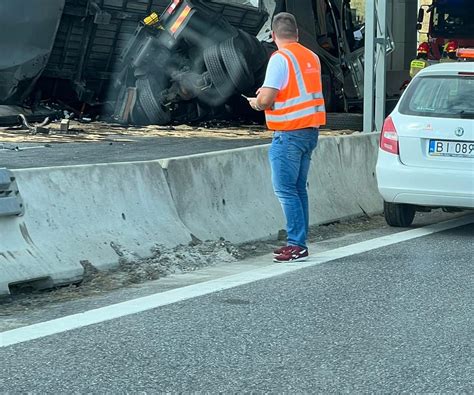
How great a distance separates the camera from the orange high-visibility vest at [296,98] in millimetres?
7953

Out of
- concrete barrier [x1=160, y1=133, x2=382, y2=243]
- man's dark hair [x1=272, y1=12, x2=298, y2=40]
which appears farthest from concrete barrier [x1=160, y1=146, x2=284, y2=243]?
man's dark hair [x1=272, y1=12, x2=298, y2=40]

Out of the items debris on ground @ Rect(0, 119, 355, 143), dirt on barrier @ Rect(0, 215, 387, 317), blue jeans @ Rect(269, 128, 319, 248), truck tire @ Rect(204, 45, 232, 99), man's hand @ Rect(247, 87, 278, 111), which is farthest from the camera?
truck tire @ Rect(204, 45, 232, 99)

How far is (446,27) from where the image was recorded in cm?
2230

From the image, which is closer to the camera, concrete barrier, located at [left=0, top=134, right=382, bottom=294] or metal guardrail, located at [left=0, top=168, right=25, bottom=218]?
metal guardrail, located at [left=0, top=168, right=25, bottom=218]

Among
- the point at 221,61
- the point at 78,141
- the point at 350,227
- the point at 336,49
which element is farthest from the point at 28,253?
the point at 336,49

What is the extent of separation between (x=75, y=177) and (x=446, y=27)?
16.3 meters

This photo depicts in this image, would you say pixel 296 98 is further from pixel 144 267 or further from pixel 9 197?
pixel 9 197

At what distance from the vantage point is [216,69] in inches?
703

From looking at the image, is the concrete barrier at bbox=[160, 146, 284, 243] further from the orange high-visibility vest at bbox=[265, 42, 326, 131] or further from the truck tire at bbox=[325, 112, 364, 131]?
the truck tire at bbox=[325, 112, 364, 131]

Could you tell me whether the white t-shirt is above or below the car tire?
above

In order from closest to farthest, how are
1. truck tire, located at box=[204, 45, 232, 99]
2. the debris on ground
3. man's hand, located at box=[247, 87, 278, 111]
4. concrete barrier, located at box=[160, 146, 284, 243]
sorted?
man's hand, located at box=[247, 87, 278, 111]
concrete barrier, located at box=[160, 146, 284, 243]
the debris on ground
truck tire, located at box=[204, 45, 232, 99]

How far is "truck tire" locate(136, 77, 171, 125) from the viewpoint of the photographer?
1858 centimetres

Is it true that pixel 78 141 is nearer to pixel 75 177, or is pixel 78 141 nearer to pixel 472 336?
pixel 75 177

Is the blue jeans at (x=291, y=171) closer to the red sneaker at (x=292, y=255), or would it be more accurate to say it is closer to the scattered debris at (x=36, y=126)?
the red sneaker at (x=292, y=255)
